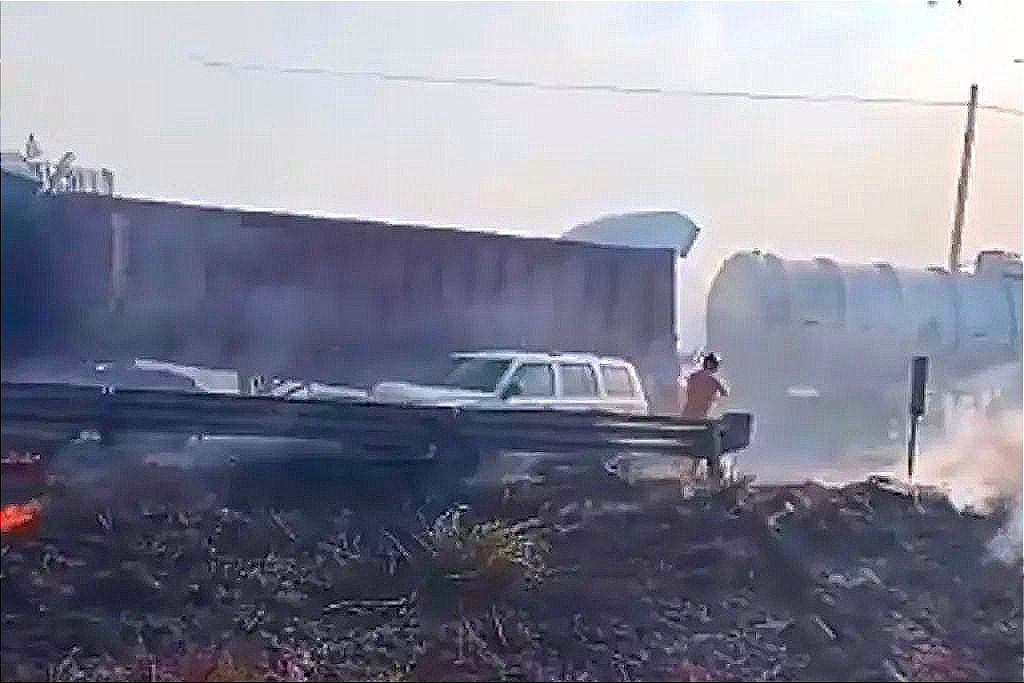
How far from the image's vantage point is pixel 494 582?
4.01 m

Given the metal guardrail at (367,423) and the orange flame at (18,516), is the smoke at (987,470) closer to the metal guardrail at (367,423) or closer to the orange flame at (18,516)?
the metal guardrail at (367,423)

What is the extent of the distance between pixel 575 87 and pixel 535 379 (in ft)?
2.52

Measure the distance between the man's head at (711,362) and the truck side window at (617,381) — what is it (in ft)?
0.71

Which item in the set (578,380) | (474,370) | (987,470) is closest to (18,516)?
(474,370)

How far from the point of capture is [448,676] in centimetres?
392

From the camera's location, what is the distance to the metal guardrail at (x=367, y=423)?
381 cm

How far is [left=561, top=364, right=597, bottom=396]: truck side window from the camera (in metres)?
4.13

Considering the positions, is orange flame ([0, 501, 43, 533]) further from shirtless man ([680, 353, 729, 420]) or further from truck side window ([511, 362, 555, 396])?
shirtless man ([680, 353, 729, 420])

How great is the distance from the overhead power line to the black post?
0.71 metres

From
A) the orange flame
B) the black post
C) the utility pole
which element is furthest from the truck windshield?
the utility pole

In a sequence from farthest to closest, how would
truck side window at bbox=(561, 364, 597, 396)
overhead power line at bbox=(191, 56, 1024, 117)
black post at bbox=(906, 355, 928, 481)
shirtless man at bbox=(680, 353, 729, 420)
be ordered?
black post at bbox=(906, 355, 928, 481)
shirtless man at bbox=(680, 353, 729, 420)
truck side window at bbox=(561, 364, 597, 396)
overhead power line at bbox=(191, 56, 1024, 117)

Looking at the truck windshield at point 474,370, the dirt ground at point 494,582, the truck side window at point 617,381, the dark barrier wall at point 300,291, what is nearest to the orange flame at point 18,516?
the dirt ground at point 494,582

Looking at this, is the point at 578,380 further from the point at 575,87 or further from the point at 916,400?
the point at 916,400

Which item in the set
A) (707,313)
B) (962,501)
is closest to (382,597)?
(707,313)
